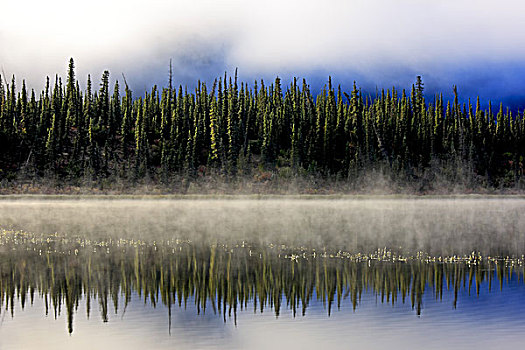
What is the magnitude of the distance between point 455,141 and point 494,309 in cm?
12493

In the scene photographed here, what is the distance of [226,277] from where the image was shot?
18.1 metres

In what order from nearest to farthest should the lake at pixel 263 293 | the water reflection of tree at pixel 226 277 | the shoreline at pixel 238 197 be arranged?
the lake at pixel 263 293, the water reflection of tree at pixel 226 277, the shoreline at pixel 238 197

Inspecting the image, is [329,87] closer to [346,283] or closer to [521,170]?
[521,170]

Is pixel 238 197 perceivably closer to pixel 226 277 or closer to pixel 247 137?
Result: pixel 247 137

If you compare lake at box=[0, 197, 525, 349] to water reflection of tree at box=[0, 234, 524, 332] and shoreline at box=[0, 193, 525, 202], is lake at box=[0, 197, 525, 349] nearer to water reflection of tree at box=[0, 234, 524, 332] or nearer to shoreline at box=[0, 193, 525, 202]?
water reflection of tree at box=[0, 234, 524, 332]

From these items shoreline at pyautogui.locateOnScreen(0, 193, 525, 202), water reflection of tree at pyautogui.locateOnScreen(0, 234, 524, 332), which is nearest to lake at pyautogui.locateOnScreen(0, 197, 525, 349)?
water reflection of tree at pyautogui.locateOnScreen(0, 234, 524, 332)

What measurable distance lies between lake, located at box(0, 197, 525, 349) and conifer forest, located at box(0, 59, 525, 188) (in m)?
86.4

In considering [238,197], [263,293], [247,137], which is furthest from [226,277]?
[247,137]

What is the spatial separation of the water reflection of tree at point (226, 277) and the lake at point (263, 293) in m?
0.04

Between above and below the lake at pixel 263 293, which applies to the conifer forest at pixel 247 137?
above

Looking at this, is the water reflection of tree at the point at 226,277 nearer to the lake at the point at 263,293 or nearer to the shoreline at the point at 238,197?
the lake at the point at 263,293

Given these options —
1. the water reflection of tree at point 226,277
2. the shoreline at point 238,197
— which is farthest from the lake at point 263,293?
the shoreline at point 238,197

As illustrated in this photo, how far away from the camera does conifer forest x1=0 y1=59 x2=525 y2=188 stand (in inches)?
4508

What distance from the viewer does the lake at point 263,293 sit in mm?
11836
